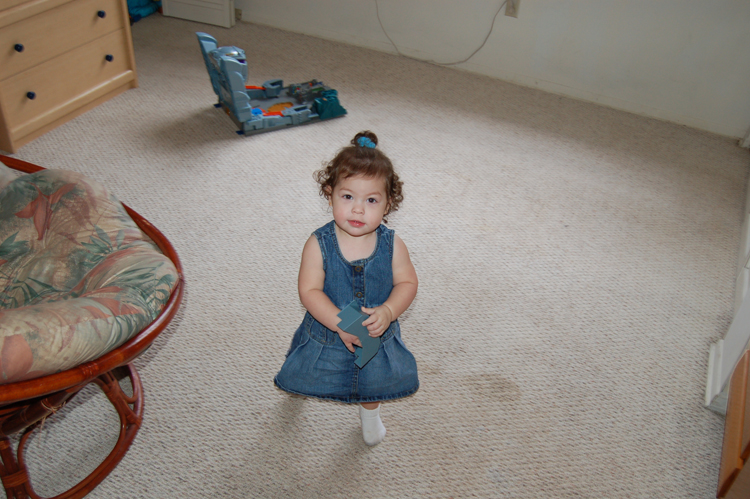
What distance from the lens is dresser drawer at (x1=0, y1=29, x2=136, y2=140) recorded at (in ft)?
6.39

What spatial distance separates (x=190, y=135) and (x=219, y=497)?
1472mm

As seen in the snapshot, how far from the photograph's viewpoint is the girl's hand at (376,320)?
1.02 m

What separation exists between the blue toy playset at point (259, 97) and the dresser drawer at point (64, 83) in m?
0.37

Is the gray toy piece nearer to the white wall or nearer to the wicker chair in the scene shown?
the wicker chair

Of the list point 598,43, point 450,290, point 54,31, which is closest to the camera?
point 450,290

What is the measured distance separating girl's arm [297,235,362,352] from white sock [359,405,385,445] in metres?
0.22

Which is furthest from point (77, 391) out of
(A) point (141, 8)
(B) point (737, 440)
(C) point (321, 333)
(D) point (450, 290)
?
(A) point (141, 8)

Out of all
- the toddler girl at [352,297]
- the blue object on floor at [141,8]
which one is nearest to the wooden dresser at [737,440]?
the toddler girl at [352,297]

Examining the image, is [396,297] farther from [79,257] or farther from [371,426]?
[79,257]

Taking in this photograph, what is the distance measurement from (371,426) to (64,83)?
176cm

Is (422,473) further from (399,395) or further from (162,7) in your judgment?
(162,7)

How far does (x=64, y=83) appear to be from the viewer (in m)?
2.12

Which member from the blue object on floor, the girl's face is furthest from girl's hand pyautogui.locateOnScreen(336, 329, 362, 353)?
the blue object on floor

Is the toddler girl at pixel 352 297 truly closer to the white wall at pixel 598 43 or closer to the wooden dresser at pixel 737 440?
the wooden dresser at pixel 737 440
